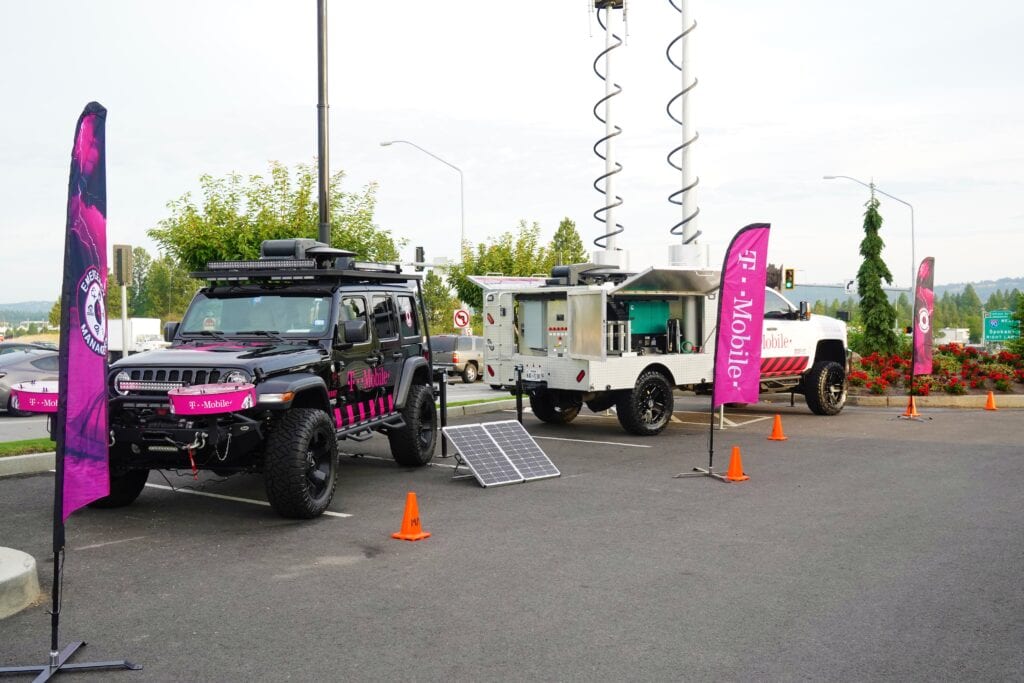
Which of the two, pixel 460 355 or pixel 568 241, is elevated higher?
pixel 568 241

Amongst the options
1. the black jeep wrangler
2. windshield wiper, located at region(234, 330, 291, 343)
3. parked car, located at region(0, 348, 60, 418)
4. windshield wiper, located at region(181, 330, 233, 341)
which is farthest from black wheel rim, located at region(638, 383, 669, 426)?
parked car, located at region(0, 348, 60, 418)

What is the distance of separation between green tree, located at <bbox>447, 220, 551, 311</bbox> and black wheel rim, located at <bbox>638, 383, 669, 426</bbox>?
91.0 feet

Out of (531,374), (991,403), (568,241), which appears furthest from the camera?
(568,241)

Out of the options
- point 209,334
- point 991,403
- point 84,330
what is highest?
point 84,330

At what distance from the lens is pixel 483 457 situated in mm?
10750

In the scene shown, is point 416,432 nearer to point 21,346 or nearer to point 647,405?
point 647,405

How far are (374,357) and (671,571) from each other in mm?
4665

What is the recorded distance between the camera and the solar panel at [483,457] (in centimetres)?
1044

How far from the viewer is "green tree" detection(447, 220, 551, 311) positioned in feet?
139

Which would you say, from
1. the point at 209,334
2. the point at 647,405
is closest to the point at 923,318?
the point at 647,405

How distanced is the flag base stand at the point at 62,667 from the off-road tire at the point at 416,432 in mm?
6285

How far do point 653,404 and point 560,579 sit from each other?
815 centimetres

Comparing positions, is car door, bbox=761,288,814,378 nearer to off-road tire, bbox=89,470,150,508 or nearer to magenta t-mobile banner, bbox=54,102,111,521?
off-road tire, bbox=89,470,150,508

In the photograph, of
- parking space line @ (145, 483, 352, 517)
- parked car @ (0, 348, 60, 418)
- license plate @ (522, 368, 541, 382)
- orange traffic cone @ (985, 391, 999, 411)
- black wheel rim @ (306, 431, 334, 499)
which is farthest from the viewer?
parked car @ (0, 348, 60, 418)
